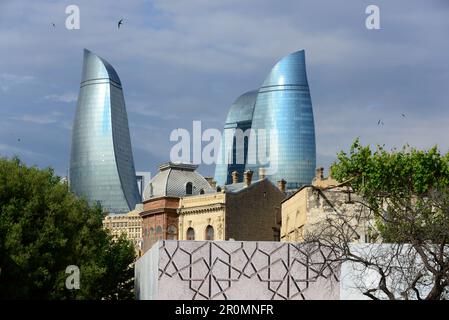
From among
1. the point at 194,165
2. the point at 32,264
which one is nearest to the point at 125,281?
the point at 32,264

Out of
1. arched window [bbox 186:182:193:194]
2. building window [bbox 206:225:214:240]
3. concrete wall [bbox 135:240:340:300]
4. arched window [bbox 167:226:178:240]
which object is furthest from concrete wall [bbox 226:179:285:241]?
concrete wall [bbox 135:240:340:300]

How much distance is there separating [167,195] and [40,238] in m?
62.8

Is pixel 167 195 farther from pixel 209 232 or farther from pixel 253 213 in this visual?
pixel 253 213

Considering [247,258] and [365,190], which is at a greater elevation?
[365,190]

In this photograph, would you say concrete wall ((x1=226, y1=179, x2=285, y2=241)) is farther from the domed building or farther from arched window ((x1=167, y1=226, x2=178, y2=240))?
the domed building

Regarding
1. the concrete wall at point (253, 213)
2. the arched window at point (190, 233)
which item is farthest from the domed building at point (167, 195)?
the concrete wall at point (253, 213)

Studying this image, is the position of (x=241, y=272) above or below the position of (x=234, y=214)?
below

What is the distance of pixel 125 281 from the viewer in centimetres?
8481

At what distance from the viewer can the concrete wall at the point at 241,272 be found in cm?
5356

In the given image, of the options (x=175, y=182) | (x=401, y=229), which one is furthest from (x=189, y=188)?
(x=401, y=229)

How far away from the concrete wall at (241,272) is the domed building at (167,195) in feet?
230

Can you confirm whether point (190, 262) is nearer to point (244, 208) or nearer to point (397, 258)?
point (397, 258)

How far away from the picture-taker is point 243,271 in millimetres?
54031
